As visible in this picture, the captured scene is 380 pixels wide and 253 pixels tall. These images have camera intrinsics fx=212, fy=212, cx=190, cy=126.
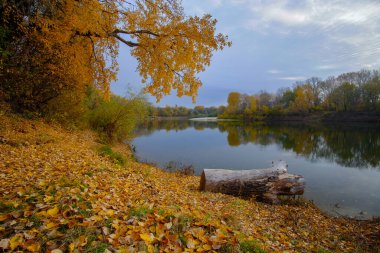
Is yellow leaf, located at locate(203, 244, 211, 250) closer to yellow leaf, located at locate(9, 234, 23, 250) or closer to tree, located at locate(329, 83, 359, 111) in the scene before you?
yellow leaf, located at locate(9, 234, 23, 250)

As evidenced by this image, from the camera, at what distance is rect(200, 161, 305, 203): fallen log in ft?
27.0

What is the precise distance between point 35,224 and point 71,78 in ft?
38.6

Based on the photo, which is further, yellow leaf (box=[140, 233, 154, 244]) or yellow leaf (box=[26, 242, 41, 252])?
yellow leaf (box=[140, 233, 154, 244])

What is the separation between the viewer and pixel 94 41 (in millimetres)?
10648

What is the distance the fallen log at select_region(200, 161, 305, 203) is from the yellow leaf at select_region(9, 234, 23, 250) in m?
6.70

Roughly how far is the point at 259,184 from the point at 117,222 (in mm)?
6327

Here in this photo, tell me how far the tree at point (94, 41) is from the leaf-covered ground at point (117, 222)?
16.9ft

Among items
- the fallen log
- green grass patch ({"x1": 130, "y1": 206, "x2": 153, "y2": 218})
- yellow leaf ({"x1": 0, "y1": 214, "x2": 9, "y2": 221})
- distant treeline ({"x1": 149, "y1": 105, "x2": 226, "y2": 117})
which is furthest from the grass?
distant treeline ({"x1": 149, "y1": 105, "x2": 226, "y2": 117})

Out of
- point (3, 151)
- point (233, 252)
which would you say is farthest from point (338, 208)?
point (3, 151)

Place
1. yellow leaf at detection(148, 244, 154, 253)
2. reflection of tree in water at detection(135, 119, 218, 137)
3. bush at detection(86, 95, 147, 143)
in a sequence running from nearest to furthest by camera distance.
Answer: yellow leaf at detection(148, 244, 154, 253), bush at detection(86, 95, 147, 143), reflection of tree in water at detection(135, 119, 218, 137)

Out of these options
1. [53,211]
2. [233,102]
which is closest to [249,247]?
[53,211]

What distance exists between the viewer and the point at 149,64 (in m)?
10.0

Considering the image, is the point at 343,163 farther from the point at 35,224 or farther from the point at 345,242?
the point at 35,224

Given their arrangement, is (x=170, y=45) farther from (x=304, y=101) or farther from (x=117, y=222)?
(x=304, y=101)
